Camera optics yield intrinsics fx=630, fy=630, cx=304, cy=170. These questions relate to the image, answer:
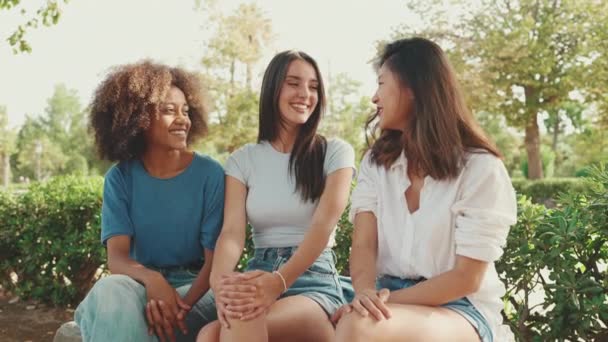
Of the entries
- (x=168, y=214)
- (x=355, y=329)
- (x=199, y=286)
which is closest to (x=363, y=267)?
(x=355, y=329)

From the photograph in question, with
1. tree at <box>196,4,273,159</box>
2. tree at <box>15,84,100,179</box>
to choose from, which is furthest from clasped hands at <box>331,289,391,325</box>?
tree at <box>15,84,100,179</box>

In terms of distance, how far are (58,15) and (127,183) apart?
5.19m

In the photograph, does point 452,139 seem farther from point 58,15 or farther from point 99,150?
point 58,15

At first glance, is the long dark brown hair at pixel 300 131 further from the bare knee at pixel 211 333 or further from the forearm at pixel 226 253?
the bare knee at pixel 211 333

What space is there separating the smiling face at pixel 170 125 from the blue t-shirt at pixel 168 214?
173mm

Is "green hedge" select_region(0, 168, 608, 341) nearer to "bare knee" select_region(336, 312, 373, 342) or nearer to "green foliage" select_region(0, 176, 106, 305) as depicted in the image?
"green foliage" select_region(0, 176, 106, 305)

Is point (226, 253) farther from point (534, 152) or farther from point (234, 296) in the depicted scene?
point (534, 152)

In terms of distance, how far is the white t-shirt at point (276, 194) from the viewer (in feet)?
9.78

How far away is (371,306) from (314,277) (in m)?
0.74

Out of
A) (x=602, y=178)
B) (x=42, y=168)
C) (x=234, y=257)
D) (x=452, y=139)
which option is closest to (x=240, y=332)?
(x=234, y=257)

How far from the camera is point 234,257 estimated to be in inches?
112

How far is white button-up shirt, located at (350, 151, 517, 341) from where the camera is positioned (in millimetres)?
2338

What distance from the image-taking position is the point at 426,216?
97.6 inches

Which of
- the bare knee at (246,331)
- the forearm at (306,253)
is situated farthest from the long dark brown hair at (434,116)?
the bare knee at (246,331)
